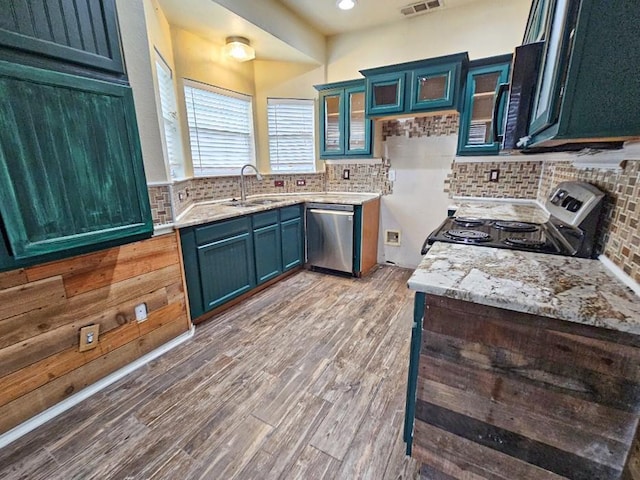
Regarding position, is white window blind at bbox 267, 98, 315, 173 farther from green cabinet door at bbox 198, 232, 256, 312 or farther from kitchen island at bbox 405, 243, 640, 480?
kitchen island at bbox 405, 243, 640, 480

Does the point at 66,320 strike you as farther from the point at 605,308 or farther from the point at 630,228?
the point at 630,228

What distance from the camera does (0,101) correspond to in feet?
3.58

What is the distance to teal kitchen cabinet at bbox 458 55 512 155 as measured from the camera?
265 centimetres

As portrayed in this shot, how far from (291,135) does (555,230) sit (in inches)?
118

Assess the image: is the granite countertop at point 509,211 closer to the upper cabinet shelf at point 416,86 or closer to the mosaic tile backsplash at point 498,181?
the mosaic tile backsplash at point 498,181

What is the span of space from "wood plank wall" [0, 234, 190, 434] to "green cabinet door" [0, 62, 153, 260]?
0.36 meters

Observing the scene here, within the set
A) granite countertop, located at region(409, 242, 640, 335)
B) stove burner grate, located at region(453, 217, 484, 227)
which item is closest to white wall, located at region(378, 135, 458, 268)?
stove burner grate, located at region(453, 217, 484, 227)

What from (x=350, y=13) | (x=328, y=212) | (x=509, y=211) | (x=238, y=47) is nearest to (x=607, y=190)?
(x=509, y=211)

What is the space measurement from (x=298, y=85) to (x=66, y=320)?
3307 mm

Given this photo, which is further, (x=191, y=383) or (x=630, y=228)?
(x=191, y=383)

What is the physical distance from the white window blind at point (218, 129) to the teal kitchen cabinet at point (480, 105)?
239 cm

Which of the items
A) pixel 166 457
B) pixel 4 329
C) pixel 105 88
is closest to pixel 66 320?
pixel 4 329

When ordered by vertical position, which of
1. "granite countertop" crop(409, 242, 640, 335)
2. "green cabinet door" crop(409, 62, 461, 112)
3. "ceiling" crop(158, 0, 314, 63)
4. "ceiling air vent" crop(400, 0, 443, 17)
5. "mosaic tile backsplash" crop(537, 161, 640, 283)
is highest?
"ceiling air vent" crop(400, 0, 443, 17)

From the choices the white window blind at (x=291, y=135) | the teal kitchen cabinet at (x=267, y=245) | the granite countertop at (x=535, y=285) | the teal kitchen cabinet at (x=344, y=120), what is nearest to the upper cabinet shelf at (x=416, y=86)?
the teal kitchen cabinet at (x=344, y=120)
